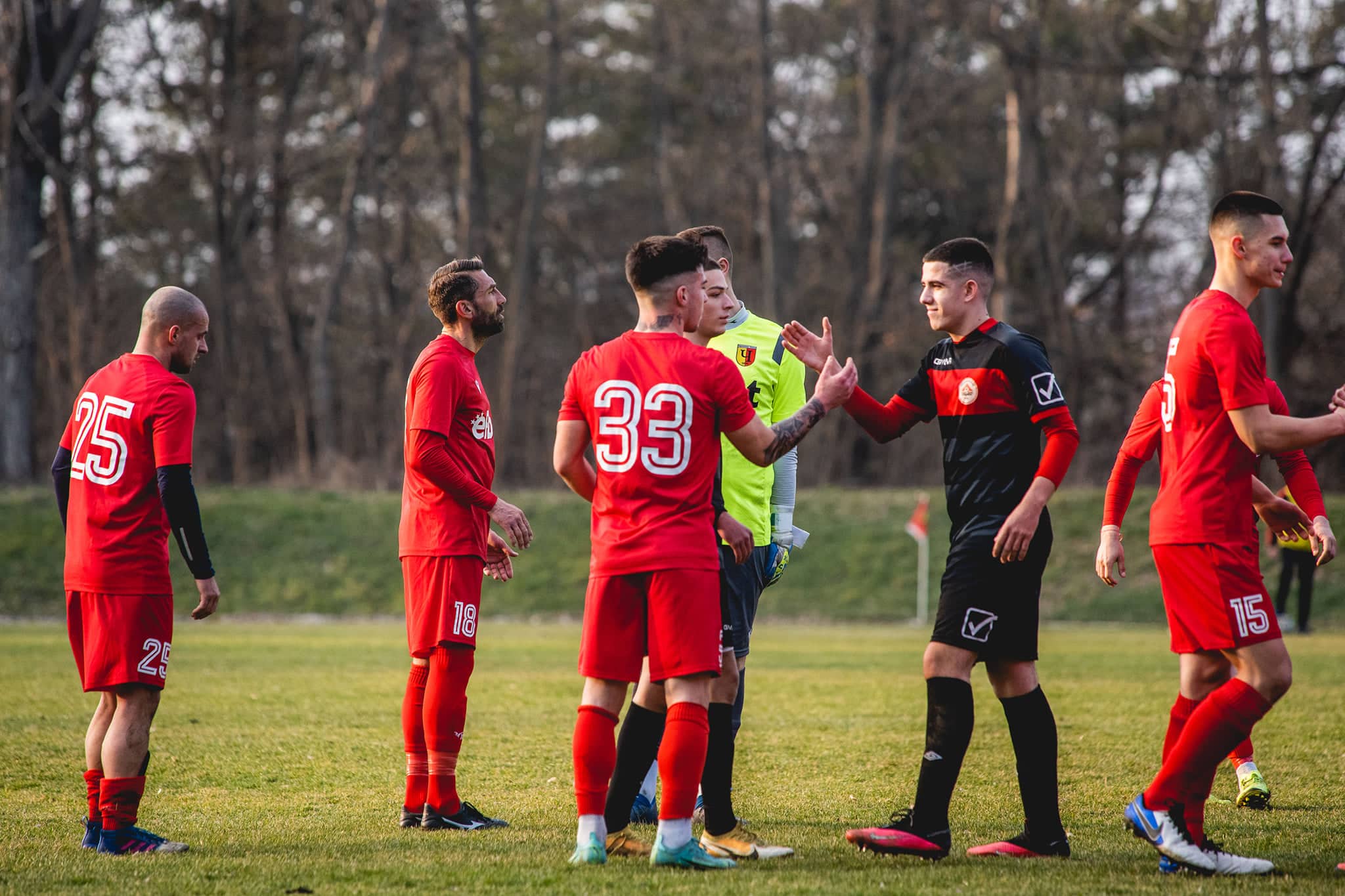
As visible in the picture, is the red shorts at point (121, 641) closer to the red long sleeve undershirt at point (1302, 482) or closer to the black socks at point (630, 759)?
the black socks at point (630, 759)

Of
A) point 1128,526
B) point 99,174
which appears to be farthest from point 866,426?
point 99,174

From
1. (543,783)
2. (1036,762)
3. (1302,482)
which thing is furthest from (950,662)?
(543,783)

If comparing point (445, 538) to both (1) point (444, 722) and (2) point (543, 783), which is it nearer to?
(1) point (444, 722)

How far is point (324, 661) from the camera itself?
14.2 metres

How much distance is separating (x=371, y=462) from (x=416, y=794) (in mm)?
27471

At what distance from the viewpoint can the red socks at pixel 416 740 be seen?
19.5 feet

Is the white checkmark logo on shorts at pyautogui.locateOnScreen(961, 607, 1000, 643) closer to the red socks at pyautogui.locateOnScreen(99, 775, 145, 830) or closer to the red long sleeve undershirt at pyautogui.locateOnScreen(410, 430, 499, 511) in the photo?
the red long sleeve undershirt at pyautogui.locateOnScreen(410, 430, 499, 511)

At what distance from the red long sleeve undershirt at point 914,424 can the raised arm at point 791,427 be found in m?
0.21

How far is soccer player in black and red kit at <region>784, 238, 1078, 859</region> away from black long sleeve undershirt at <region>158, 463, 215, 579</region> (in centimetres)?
249

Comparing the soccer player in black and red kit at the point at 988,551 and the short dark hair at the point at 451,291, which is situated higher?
the short dark hair at the point at 451,291

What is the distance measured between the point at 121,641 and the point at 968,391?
3478mm

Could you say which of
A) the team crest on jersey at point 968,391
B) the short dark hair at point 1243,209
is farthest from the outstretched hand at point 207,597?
the short dark hair at point 1243,209

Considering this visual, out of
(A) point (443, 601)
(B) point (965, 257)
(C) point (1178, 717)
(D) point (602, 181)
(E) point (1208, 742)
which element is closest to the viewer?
(E) point (1208, 742)

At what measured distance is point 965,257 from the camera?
5.37 metres
